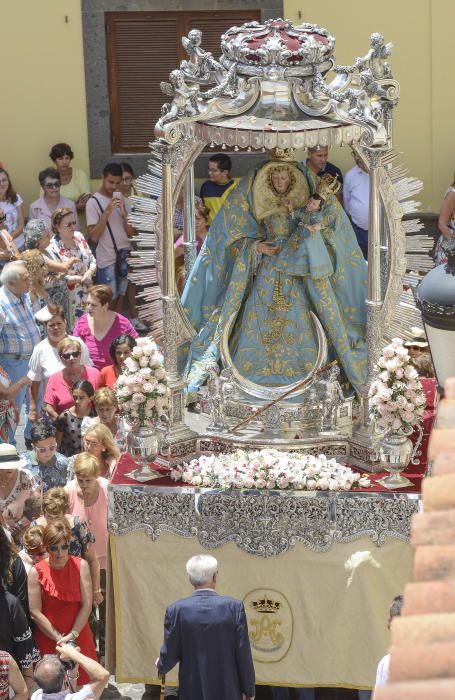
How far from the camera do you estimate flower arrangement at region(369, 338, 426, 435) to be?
9000 millimetres

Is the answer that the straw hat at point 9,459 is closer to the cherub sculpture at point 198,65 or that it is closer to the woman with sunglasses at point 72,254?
the cherub sculpture at point 198,65

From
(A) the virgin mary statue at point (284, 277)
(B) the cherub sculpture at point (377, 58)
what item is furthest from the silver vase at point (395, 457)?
(B) the cherub sculpture at point (377, 58)

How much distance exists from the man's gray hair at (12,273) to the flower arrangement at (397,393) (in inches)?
138

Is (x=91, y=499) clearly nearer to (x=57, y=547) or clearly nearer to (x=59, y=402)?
(x=57, y=547)

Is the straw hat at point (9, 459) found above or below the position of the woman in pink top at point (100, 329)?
below

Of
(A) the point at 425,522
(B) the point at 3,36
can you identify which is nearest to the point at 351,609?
(A) the point at 425,522

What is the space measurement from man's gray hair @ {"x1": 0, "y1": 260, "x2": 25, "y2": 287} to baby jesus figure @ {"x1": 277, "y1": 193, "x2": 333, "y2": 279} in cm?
243

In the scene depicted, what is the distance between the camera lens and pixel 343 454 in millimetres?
9648

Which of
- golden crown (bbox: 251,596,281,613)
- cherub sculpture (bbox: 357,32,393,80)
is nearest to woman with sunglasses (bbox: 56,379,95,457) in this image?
golden crown (bbox: 251,596,281,613)

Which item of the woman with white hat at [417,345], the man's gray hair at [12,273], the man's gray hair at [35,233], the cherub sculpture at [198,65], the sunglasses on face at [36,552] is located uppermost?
the cherub sculpture at [198,65]

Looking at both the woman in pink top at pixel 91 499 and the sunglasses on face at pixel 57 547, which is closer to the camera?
the sunglasses on face at pixel 57 547

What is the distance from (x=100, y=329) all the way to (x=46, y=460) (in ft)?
6.54

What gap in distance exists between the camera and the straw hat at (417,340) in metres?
9.95

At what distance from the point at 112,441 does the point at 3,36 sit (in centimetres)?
639
